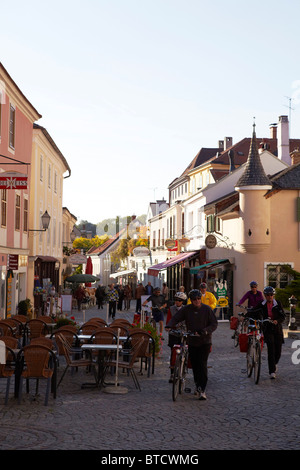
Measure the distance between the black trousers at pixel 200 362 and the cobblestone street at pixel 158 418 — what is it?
0.32 m

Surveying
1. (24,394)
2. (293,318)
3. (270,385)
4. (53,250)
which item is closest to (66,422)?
(24,394)

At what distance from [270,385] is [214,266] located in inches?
813

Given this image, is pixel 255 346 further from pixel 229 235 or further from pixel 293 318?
pixel 229 235

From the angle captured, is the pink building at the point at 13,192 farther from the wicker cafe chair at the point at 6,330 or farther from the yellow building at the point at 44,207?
the wicker cafe chair at the point at 6,330

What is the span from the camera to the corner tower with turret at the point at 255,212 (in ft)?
99.8

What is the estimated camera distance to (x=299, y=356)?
1780 centimetres

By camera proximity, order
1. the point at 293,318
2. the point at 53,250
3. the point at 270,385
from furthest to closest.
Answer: the point at 53,250
the point at 293,318
the point at 270,385

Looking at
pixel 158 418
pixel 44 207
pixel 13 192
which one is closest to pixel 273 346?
pixel 158 418

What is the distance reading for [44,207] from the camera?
38.4 metres

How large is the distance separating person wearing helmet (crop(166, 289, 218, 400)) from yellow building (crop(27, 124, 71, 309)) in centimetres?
1862

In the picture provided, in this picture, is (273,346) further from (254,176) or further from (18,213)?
(254,176)

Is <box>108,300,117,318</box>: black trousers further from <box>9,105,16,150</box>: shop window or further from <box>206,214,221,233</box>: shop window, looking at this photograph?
<box>9,105,16,150</box>: shop window

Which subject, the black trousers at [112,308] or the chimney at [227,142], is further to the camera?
the chimney at [227,142]

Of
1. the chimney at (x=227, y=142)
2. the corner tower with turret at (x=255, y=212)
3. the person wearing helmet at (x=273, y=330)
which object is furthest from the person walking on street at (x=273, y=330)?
the chimney at (x=227, y=142)
